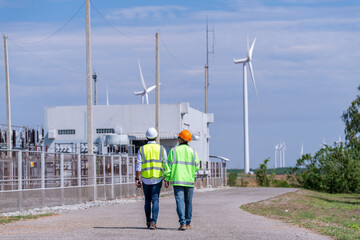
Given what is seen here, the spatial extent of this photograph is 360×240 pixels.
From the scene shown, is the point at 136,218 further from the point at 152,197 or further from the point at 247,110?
the point at 247,110

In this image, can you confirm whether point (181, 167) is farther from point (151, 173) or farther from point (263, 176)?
point (263, 176)

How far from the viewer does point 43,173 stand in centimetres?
2252

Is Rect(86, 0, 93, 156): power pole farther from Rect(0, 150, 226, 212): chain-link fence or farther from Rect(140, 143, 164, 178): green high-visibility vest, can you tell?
Rect(140, 143, 164, 178): green high-visibility vest

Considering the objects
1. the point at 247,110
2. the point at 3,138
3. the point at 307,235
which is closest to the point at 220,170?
the point at 247,110

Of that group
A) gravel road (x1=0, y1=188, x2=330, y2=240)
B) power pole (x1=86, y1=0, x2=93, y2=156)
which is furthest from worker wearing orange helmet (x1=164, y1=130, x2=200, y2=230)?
power pole (x1=86, y1=0, x2=93, y2=156)

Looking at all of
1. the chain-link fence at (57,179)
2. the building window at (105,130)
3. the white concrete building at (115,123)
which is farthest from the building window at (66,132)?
the chain-link fence at (57,179)

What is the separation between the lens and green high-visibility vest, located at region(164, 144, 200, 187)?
502 inches

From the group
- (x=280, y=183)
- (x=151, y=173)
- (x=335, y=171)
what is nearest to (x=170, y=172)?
(x=151, y=173)

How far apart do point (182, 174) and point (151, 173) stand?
23.3 inches

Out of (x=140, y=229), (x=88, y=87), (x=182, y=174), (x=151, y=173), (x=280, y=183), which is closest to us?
(x=182, y=174)

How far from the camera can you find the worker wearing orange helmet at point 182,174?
12.7 metres

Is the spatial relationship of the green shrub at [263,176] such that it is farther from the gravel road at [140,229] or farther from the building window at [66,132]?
the gravel road at [140,229]

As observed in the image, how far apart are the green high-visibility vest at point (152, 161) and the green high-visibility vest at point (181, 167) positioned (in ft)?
0.44

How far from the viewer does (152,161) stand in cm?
1292
